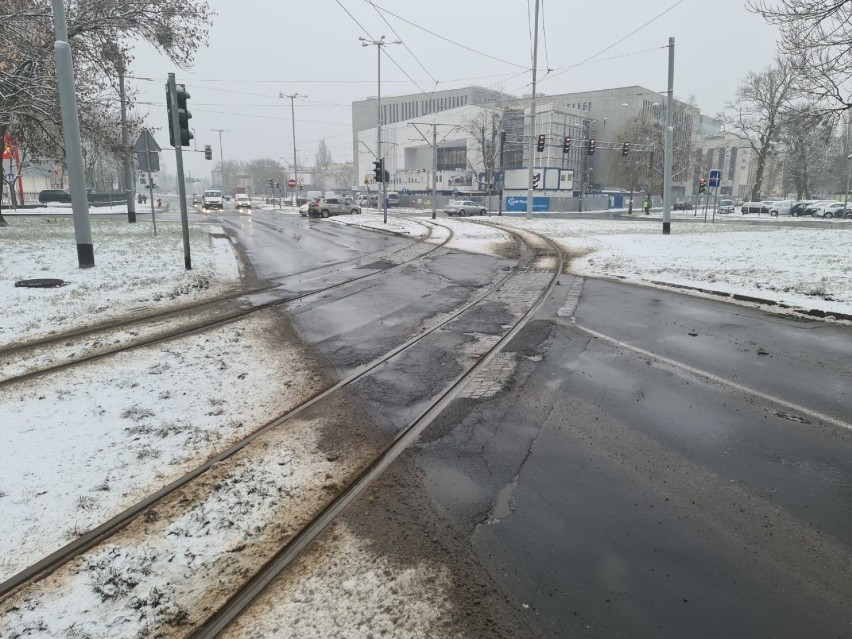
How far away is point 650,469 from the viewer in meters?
3.95

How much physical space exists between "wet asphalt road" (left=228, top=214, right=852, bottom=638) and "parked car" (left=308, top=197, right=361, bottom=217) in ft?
108

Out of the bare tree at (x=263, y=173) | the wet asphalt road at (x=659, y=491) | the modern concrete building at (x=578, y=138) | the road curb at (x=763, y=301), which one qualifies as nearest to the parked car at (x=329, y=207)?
the road curb at (x=763, y=301)

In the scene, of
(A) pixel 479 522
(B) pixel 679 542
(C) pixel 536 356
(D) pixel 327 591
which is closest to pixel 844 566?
(B) pixel 679 542

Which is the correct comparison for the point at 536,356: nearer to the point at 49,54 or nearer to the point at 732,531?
the point at 732,531

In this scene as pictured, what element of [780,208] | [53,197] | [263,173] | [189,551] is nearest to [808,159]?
[780,208]

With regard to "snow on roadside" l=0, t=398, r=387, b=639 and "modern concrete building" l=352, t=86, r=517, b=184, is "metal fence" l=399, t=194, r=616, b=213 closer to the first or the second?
"modern concrete building" l=352, t=86, r=517, b=184

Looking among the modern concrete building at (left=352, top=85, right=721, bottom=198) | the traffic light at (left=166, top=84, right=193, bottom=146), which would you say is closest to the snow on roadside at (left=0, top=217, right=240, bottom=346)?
the traffic light at (left=166, top=84, right=193, bottom=146)

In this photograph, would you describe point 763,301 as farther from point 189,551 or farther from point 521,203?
point 521,203

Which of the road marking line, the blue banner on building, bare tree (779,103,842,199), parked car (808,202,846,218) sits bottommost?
the road marking line

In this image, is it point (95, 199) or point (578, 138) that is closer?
point (95, 199)

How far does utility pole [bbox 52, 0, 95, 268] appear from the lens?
11.0m

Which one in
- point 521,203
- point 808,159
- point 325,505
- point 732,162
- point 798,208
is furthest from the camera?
point 732,162

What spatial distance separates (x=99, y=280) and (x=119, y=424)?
777 centimetres

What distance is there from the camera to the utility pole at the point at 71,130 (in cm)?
1104
